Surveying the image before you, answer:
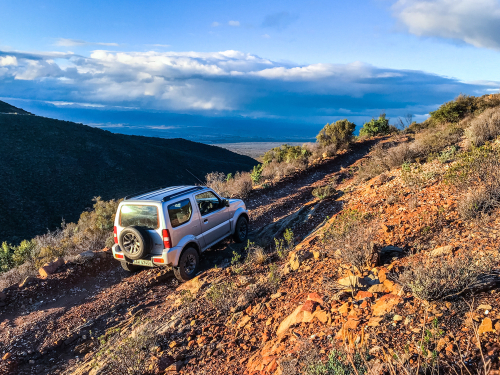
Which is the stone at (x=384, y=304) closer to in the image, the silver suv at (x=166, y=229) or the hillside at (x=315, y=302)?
the hillside at (x=315, y=302)

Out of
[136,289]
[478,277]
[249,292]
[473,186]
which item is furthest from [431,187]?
[136,289]

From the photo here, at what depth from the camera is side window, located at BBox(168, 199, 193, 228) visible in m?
6.03

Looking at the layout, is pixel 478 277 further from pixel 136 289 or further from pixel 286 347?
pixel 136 289

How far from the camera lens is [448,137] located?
10.7m

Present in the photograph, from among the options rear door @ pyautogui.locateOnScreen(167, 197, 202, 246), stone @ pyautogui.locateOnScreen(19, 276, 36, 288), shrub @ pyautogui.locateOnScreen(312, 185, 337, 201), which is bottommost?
stone @ pyautogui.locateOnScreen(19, 276, 36, 288)

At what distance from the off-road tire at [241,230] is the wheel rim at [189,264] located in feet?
5.66

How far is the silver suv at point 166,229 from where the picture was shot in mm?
5898

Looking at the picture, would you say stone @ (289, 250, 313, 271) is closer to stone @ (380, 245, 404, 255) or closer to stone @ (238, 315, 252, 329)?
stone @ (380, 245, 404, 255)

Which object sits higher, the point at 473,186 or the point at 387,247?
the point at 473,186

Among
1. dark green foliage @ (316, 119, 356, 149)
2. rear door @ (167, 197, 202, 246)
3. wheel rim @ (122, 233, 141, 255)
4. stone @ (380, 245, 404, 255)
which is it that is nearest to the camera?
stone @ (380, 245, 404, 255)

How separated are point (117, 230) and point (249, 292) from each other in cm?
324

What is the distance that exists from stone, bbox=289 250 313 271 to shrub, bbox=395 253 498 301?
2.09 meters

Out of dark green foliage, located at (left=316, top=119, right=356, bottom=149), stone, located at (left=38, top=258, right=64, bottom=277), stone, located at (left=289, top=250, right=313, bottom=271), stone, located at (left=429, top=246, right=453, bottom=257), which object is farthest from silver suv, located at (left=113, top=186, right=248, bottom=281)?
dark green foliage, located at (left=316, top=119, right=356, bottom=149)

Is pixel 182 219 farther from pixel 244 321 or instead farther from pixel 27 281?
pixel 27 281
